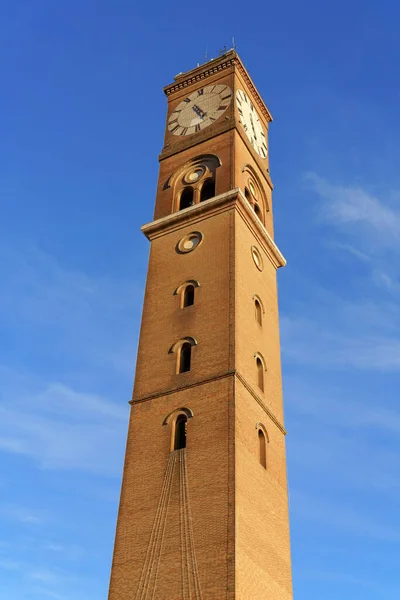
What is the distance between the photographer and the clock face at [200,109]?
125ft

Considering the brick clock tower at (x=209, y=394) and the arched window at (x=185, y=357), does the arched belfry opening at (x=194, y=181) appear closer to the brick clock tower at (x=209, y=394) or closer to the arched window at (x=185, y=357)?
the brick clock tower at (x=209, y=394)

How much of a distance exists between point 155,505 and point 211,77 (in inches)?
983

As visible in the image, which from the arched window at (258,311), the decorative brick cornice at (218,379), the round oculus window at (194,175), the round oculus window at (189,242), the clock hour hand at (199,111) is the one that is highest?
the clock hour hand at (199,111)

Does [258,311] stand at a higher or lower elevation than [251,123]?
lower

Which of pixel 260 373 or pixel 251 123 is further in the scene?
pixel 251 123

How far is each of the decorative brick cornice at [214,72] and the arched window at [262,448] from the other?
21657 mm

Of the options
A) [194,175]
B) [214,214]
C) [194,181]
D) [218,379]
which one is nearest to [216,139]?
[194,175]

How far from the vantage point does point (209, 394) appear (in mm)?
26094

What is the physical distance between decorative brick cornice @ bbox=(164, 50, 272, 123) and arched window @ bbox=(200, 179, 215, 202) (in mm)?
8686

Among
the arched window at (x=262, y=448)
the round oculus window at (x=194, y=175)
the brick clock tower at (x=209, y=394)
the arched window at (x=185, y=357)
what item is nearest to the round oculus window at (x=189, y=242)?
the brick clock tower at (x=209, y=394)

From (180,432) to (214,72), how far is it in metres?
22.5

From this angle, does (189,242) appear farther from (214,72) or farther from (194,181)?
(214,72)

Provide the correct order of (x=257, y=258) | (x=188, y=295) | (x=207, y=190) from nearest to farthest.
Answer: (x=188, y=295) → (x=257, y=258) → (x=207, y=190)

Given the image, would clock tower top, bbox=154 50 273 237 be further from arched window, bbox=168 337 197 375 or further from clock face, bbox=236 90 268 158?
arched window, bbox=168 337 197 375
